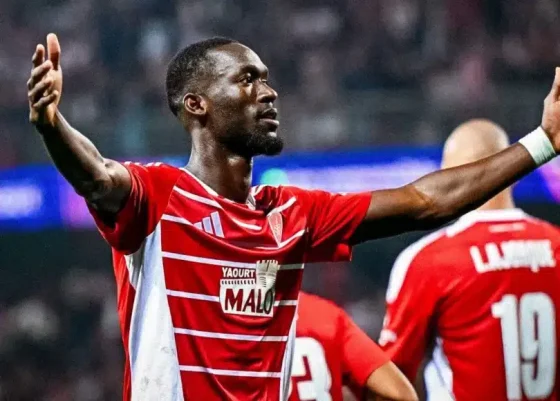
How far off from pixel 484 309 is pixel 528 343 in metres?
0.22

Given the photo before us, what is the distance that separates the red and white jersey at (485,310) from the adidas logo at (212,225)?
123cm

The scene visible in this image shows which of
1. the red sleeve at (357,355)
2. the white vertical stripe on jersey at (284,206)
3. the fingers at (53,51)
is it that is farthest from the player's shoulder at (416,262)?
the fingers at (53,51)

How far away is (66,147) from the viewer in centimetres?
259

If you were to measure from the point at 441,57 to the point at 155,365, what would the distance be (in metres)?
8.23

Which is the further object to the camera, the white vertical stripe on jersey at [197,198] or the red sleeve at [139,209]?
the white vertical stripe on jersey at [197,198]

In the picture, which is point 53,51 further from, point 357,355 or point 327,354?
point 357,355

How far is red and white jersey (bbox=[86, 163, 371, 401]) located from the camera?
2.88 m

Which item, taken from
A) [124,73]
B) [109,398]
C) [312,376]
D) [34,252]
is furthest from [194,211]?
[124,73]

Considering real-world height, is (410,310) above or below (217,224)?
below

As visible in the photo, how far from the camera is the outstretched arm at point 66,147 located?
2516 millimetres

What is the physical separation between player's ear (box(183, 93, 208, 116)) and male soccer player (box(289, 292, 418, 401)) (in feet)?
2.98

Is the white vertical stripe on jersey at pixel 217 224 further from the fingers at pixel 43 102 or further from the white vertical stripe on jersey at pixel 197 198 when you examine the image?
the fingers at pixel 43 102

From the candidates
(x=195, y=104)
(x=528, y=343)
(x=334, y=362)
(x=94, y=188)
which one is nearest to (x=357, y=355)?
(x=334, y=362)

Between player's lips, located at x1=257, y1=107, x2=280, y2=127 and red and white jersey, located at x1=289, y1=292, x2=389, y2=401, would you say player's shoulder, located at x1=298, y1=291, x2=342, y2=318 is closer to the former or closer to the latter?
red and white jersey, located at x1=289, y1=292, x2=389, y2=401
